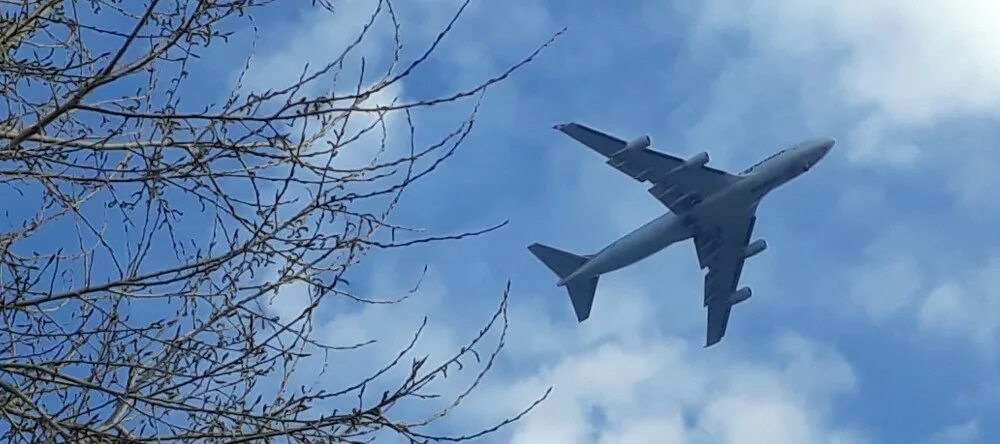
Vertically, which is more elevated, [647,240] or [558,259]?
[558,259]

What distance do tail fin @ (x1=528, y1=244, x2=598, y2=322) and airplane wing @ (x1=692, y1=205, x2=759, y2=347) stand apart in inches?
141

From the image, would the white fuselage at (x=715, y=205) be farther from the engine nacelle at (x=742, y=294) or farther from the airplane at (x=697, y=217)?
the engine nacelle at (x=742, y=294)

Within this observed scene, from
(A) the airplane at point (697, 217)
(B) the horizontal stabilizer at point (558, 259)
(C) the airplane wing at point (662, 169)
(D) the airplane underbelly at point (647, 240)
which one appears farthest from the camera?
(B) the horizontal stabilizer at point (558, 259)

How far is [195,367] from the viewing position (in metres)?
5.15

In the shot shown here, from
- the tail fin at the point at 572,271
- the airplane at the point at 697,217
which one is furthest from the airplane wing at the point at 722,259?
the tail fin at the point at 572,271

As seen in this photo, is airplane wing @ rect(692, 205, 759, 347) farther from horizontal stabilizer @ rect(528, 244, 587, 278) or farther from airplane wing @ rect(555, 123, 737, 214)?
horizontal stabilizer @ rect(528, 244, 587, 278)

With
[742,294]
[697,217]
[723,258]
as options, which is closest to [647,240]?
[697,217]

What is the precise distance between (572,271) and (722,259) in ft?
15.0

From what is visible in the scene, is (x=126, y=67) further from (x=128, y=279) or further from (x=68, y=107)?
(x=128, y=279)

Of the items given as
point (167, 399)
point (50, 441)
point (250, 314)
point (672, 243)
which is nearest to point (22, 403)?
point (50, 441)

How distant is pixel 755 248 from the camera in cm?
3422

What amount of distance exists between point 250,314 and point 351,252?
20.7 inches

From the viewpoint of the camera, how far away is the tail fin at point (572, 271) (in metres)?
35.0

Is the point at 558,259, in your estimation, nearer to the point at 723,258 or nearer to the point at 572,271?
the point at 572,271
